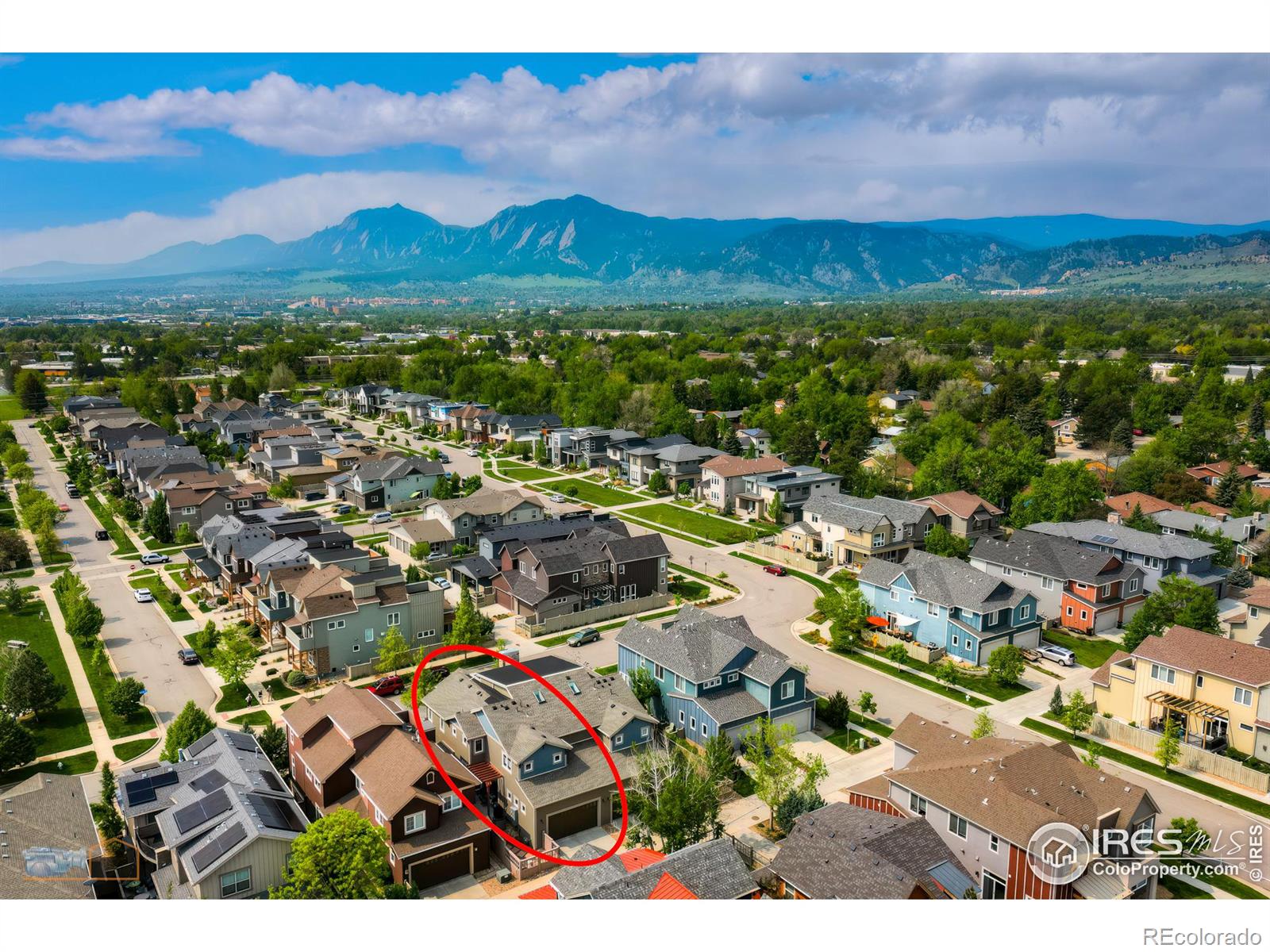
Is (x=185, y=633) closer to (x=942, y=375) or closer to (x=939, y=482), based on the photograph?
(x=939, y=482)

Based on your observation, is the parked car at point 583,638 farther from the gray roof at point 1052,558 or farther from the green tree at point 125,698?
the gray roof at point 1052,558

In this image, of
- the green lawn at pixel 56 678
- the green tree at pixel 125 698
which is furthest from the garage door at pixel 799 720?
the green lawn at pixel 56 678

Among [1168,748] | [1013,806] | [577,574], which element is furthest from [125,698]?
[1168,748]

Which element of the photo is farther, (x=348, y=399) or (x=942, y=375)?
(x=348, y=399)

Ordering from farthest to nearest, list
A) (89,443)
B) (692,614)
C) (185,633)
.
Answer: (89,443) < (185,633) < (692,614)

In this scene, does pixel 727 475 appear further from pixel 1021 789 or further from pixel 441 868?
pixel 441 868

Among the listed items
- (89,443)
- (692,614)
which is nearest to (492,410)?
(89,443)
